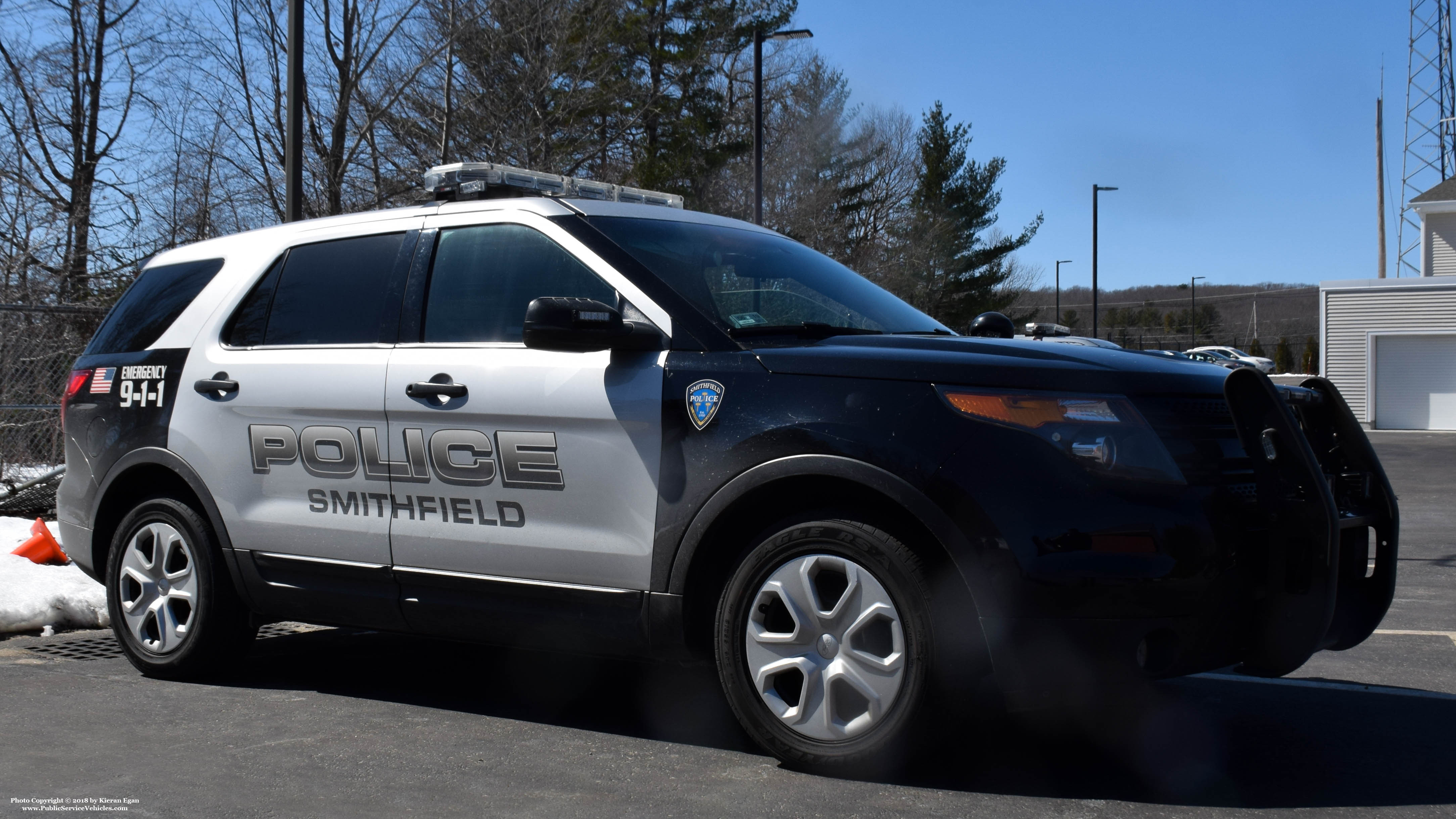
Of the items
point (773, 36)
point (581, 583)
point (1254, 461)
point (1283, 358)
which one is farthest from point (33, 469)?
point (1283, 358)

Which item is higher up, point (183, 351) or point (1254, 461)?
point (183, 351)

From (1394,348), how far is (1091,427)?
109 ft

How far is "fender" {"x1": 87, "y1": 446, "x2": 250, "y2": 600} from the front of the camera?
16.8 ft

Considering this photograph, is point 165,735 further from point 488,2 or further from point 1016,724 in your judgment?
point 488,2

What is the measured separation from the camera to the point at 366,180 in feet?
79.8

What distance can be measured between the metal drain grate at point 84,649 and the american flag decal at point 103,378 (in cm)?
123

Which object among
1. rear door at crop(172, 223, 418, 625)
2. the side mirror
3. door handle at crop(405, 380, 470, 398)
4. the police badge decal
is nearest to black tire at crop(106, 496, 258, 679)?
rear door at crop(172, 223, 418, 625)

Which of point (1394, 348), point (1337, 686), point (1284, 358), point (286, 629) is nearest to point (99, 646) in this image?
point (286, 629)

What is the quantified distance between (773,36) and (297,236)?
1513 cm

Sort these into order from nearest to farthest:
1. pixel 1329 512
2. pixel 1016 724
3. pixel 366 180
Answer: pixel 1329 512, pixel 1016 724, pixel 366 180

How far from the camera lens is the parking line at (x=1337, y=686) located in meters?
4.93

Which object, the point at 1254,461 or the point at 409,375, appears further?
the point at 409,375

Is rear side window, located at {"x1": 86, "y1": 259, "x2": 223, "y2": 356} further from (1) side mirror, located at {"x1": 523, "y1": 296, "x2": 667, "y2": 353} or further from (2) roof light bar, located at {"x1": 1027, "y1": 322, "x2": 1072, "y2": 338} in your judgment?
(2) roof light bar, located at {"x1": 1027, "y1": 322, "x2": 1072, "y2": 338}

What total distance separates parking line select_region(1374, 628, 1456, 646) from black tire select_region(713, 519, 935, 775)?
366 centimetres
